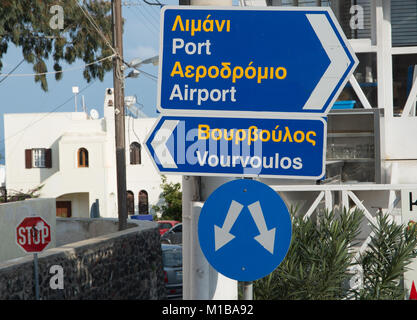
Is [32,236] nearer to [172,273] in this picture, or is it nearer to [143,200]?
[172,273]

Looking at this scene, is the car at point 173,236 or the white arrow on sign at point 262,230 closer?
the white arrow on sign at point 262,230

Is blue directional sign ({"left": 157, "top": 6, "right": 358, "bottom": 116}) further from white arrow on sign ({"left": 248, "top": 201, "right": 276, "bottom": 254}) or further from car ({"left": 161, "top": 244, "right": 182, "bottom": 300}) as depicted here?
car ({"left": 161, "top": 244, "right": 182, "bottom": 300})

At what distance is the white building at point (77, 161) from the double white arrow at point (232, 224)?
35148 mm

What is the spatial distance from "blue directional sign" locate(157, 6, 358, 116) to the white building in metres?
35.0

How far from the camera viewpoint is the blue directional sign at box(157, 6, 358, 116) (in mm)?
3709

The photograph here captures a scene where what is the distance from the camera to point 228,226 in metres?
3.60

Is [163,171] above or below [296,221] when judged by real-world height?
above

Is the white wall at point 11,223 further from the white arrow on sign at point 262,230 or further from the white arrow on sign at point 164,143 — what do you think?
the white arrow on sign at point 262,230

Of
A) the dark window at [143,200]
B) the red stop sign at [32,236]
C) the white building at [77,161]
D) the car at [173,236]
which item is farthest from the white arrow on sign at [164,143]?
the dark window at [143,200]

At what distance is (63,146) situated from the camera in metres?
39.4

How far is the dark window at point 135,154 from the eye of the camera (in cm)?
4034

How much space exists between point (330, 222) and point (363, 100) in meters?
4.83
